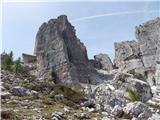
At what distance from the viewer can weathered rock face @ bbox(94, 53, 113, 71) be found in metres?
121

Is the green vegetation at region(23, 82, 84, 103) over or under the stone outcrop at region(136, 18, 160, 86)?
under

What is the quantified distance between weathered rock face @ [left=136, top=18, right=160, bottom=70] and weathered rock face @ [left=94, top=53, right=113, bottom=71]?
39.0 feet

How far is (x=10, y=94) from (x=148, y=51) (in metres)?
84.8

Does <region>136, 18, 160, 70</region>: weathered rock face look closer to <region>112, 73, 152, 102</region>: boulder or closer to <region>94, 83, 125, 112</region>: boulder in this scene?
<region>112, 73, 152, 102</region>: boulder

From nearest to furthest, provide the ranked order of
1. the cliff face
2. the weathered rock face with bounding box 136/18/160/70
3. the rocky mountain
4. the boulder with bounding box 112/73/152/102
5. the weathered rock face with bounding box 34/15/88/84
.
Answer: the rocky mountain, the boulder with bounding box 112/73/152/102, the weathered rock face with bounding box 34/15/88/84, the cliff face, the weathered rock face with bounding box 136/18/160/70

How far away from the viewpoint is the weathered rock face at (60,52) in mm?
93875

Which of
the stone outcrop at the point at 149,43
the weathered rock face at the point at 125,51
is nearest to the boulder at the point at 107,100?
the stone outcrop at the point at 149,43

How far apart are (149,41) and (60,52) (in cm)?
2994

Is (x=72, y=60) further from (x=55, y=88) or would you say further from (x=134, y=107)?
(x=134, y=107)

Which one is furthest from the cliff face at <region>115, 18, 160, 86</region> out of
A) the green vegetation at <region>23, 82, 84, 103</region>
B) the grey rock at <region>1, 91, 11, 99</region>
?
the grey rock at <region>1, 91, 11, 99</region>

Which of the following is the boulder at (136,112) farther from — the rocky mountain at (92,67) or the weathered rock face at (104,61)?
the weathered rock face at (104,61)

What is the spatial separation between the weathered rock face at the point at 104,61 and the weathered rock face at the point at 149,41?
39.0 ft

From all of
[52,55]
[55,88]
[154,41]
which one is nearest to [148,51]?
[154,41]

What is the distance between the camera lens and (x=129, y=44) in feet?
405
